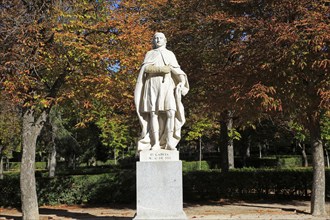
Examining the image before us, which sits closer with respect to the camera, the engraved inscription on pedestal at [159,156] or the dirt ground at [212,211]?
the engraved inscription on pedestal at [159,156]

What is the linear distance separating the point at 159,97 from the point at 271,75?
14.3ft

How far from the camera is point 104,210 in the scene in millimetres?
14320

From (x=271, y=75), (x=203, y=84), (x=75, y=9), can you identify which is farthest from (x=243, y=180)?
(x=75, y=9)

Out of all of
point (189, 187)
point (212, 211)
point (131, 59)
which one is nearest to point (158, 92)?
point (131, 59)

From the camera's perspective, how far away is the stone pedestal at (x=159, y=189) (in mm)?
7238

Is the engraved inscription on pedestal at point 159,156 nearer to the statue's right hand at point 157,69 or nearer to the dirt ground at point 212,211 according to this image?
the statue's right hand at point 157,69

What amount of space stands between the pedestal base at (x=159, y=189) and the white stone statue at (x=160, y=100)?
0.39m

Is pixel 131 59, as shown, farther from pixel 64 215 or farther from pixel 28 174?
pixel 64 215

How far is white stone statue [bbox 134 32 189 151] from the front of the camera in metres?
7.54

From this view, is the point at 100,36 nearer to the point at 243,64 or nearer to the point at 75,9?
the point at 75,9

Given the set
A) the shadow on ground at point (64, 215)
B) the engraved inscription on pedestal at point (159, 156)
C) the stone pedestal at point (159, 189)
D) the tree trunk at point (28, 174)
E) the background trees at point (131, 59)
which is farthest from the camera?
the shadow on ground at point (64, 215)

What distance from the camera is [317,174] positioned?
12.0 meters

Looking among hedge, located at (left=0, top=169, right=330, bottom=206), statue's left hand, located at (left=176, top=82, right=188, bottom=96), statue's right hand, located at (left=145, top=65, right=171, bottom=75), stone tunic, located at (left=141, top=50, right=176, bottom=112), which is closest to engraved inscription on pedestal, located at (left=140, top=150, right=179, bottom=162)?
stone tunic, located at (left=141, top=50, right=176, bottom=112)

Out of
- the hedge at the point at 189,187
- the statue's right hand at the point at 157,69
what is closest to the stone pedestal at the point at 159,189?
the statue's right hand at the point at 157,69
